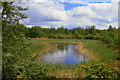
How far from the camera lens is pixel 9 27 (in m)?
4.07

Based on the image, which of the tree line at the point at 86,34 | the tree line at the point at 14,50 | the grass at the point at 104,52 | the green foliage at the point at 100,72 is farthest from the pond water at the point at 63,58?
the tree line at the point at 14,50

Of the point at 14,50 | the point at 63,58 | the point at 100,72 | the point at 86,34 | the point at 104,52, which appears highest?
the point at 14,50

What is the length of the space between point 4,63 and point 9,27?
0.88 metres

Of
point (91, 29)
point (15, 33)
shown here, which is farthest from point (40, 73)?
point (91, 29)

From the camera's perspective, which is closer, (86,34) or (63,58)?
(63,58)

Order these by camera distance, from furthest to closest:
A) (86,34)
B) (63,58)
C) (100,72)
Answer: (86,34) → (63,58) → (100,72)

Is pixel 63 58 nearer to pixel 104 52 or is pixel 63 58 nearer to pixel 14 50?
pixel 104 52

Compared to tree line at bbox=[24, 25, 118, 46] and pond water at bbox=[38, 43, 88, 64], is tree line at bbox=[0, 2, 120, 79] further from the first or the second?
pond water at bbox=[38, 43, 88, 64]

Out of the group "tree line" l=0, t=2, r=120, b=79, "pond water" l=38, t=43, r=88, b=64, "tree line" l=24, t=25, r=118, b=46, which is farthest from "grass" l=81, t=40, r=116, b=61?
"tree line" l=0, t=2, r=120, b=79

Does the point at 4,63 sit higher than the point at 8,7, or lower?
lower

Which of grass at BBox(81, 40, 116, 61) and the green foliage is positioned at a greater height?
the green foliage

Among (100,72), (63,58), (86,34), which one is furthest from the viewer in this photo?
(86,34)

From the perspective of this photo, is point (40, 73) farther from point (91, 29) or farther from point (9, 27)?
point (91, 29)

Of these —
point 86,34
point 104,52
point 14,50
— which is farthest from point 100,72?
point 86,34
